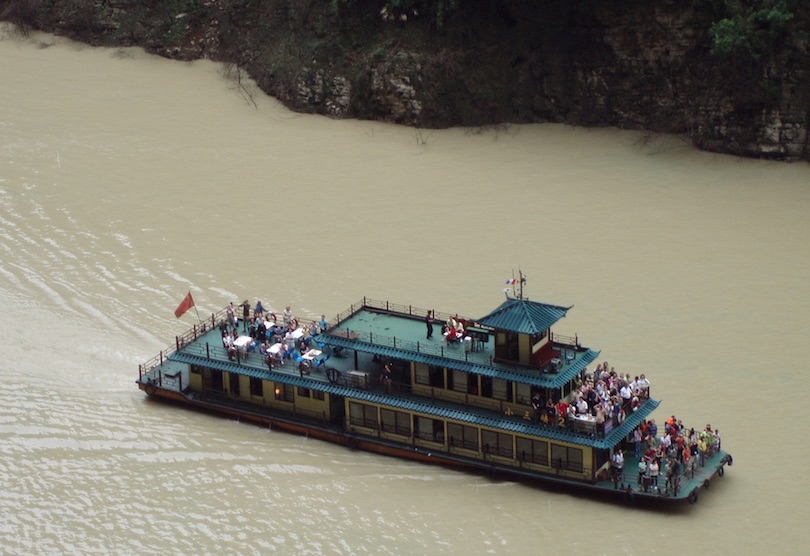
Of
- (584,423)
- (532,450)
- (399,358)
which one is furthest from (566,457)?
(399,358)

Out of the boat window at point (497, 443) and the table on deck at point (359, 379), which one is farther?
the table on deck at point (359, 379)

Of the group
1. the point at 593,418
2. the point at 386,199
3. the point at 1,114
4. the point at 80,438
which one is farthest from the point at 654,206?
the point at 1,114

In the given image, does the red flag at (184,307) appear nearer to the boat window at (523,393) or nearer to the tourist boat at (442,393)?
the tourist boat at (442,393)

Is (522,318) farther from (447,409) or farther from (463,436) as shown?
(463,436)

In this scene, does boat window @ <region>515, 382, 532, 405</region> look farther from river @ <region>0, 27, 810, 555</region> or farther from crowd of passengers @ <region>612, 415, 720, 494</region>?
crowd of passengers @ <region>612, 415, 720, 494</region>

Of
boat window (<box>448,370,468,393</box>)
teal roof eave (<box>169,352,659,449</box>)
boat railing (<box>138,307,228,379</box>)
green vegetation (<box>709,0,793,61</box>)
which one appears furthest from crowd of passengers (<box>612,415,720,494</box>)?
green vegetation (<box>709,0,793,61</box>)

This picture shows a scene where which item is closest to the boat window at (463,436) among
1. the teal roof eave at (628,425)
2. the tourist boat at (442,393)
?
the tourist boat at (442,393)

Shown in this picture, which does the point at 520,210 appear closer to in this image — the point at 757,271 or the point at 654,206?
the point at 654,206
